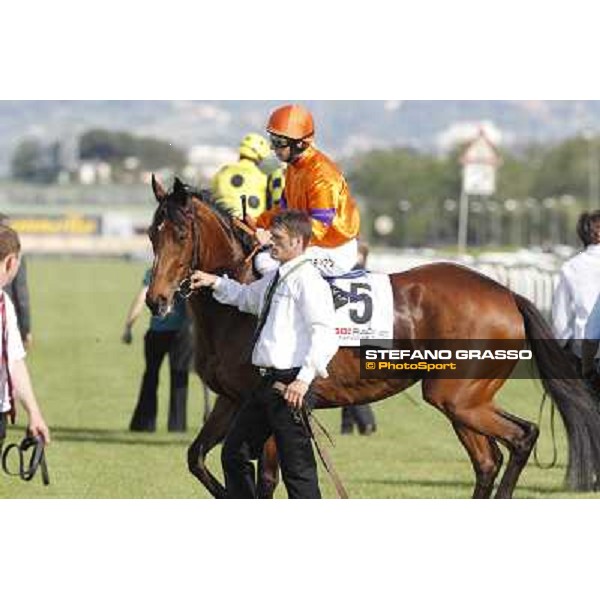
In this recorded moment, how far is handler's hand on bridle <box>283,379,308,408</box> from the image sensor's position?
7.13 metres

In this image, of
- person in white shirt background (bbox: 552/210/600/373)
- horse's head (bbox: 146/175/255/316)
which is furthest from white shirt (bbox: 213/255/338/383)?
person in white shirt background (bbox: 552/210/600/373)

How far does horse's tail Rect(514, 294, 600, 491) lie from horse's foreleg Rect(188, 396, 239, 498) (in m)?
1.79

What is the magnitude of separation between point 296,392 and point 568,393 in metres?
2.50

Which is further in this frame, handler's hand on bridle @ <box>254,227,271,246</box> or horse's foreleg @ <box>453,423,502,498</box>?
horse's foreleg @ <box>453,423,502,498</box>

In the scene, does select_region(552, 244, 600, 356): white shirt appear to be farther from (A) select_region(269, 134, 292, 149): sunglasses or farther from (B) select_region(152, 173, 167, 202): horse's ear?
(B) select_region(152, 173, 167, 202): horse's ear

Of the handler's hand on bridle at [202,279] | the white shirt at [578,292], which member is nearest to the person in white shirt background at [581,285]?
the white shirt at [578,292]

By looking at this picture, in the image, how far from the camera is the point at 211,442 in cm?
846

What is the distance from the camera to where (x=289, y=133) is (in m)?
8.57

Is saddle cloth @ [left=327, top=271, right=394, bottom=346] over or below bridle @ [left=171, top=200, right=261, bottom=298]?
below

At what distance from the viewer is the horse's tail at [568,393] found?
905cm

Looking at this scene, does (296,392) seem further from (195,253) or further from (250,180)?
(250,180)

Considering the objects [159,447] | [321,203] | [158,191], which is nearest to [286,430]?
[321,203]

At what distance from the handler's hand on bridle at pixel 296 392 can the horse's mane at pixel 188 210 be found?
1.54m

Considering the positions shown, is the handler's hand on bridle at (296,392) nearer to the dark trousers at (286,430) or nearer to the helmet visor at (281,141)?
the dark trousers at (286,430)
